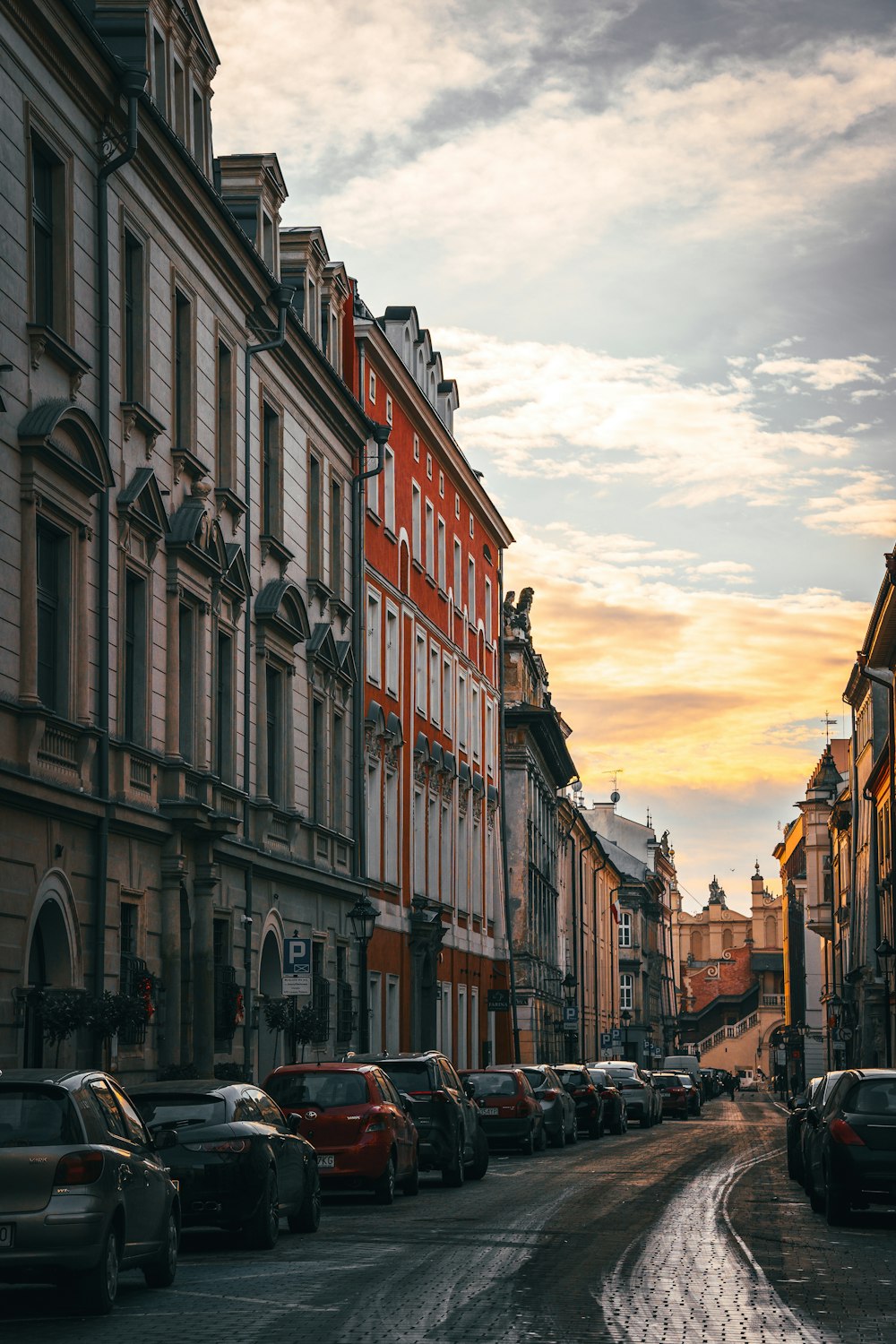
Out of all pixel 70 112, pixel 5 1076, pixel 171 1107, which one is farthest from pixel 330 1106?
pixel 70 112

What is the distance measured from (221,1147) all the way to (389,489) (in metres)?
→ 31.7

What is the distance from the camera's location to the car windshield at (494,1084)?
3456cm

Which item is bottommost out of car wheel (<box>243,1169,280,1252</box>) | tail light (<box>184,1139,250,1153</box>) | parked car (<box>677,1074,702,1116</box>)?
parked car (<box>677,1074,702,1116</box>)

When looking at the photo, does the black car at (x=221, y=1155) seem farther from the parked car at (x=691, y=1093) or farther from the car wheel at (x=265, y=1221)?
the parked car at (x=691, y=1093)

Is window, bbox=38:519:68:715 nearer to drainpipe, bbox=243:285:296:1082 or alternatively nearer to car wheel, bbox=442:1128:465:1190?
car wheel, bbox=442:1128:465:1190

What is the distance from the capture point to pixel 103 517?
24469mm

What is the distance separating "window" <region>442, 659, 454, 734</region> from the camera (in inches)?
2137

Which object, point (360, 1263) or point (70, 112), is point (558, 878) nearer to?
point (70, 112)

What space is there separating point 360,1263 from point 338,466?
26735 mm

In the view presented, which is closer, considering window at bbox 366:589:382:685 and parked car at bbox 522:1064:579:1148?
parked car at bbox 522:1064:579:1148

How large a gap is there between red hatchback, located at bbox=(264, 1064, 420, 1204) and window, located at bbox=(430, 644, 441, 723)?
97.5ft

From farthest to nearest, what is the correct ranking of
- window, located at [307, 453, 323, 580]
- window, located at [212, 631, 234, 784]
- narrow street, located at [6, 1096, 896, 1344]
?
window, located at [307, 453, 323, 580], window, located at [212, 631, 234, 784], narrow street, located at [6, 1096, 896, 1344]

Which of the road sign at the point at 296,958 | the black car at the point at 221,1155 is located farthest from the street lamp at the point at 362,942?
the black car at the point at 221,1155

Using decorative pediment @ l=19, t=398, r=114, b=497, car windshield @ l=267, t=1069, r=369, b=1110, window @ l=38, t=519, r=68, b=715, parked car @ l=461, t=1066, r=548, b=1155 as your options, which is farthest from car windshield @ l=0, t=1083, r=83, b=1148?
parked car @ l=461, t=1066, r=548, b=1155
